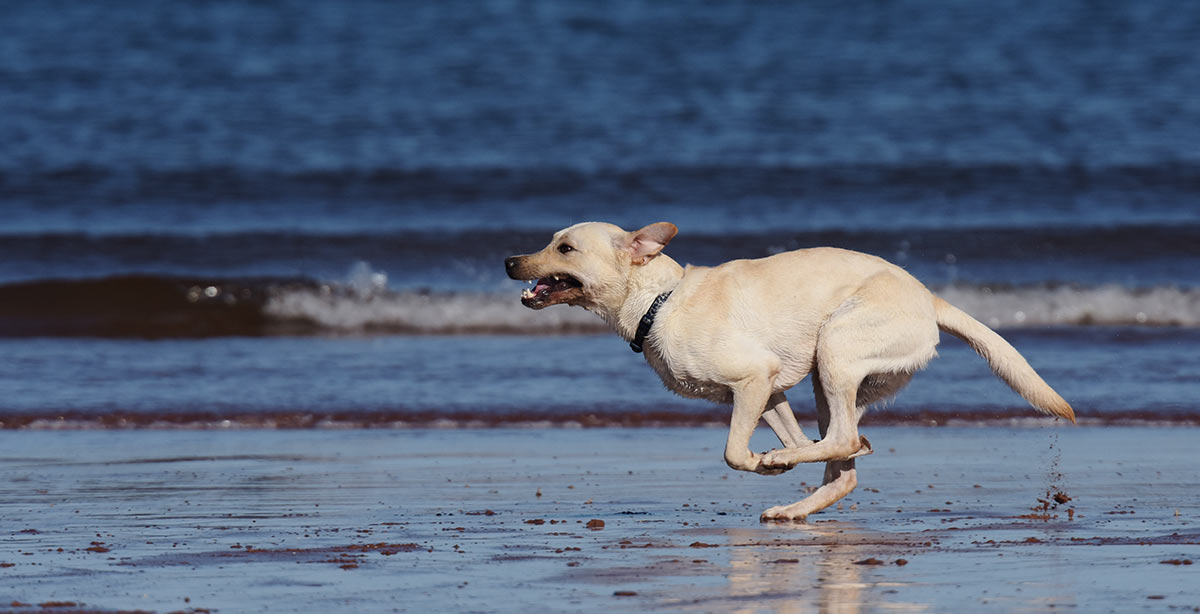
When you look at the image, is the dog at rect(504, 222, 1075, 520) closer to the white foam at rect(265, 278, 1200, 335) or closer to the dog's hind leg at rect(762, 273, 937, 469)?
the dog's hind leg at rect(762, 273, 937, 469)

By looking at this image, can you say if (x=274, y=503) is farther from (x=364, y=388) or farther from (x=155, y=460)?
(x=364, y=388)

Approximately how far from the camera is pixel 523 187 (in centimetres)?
2069

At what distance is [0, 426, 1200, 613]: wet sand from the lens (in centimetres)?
462

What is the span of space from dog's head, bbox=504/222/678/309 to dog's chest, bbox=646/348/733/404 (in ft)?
1.09

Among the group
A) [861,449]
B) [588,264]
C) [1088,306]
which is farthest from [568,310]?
[861,449]

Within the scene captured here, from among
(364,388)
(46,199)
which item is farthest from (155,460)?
(46,199)

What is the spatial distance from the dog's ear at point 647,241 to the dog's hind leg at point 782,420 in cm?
90

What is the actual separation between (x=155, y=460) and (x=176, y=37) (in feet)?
72.6

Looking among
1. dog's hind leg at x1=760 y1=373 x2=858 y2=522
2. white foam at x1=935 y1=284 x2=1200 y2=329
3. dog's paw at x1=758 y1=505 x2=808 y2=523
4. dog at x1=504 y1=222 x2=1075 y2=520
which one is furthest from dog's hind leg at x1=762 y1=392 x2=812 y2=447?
white foam at x1=935 y1=284 x2=1200 y2=329

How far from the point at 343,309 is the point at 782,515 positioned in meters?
9.13

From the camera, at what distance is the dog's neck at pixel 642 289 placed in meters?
6.50

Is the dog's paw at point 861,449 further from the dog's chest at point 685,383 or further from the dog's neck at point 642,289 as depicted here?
the dog's neck at point 642,289

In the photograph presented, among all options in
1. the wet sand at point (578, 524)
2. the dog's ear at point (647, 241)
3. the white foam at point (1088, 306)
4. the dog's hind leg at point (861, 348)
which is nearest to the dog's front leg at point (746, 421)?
the dog's hind leg at point (861, 348)

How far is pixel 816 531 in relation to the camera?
5.92m
